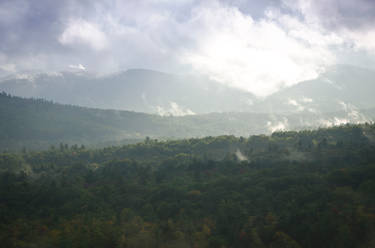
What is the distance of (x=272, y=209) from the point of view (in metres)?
91.2

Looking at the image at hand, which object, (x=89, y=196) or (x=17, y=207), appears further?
(x=89, y=196)

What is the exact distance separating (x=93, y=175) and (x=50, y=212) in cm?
6164

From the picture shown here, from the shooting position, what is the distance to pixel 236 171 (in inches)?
5955

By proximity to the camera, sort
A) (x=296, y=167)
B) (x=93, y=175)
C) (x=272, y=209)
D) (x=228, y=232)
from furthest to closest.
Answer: (x=93, y=175)
(x=296, y=167)
(x=272, y=209)
(x=228, y=232)

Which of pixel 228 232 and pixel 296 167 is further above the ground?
pixel 296 167

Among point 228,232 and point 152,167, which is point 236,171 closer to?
point 152,167

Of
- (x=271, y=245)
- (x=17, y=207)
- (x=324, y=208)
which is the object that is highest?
(x=324, y=208)

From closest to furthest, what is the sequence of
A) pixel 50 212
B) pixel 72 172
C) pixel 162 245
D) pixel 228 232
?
pixel 162 245
pixel 228 232
pixel 50 212
pixel 72 172

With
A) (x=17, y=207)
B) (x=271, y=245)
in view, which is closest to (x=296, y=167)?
(x=271, y=245)

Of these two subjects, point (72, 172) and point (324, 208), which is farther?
point (72, 172)

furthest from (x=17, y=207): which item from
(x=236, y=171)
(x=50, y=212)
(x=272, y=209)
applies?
(x=236, y=171)

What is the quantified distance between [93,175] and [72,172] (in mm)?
24926

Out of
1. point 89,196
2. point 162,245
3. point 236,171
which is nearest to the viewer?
point 162,245

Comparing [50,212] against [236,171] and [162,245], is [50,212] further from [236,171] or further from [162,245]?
[236,171]
